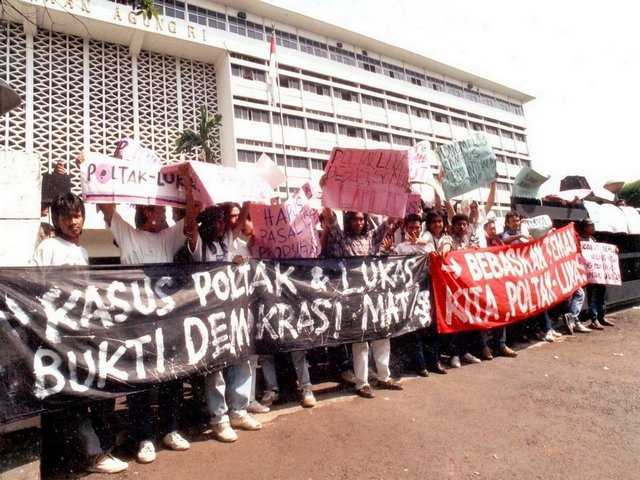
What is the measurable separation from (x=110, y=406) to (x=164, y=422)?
47cm

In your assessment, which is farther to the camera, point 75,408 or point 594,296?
point 594,296

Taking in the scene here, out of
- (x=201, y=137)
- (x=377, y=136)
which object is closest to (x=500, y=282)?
(x=201, y=137)

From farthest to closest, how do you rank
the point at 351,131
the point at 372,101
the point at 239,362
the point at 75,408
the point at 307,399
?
the point at 372,101, the point at 351,131, the point at 307,399, the point at 239,362, the point at 75,408

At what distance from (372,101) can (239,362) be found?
3916 cm

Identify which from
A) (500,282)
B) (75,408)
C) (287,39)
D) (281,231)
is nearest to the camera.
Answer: (75,408)

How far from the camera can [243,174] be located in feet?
10.9

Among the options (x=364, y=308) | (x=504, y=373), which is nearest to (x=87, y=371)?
(x=364, y=308)

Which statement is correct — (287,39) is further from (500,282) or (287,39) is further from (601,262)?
(500,282)

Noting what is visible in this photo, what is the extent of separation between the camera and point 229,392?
133 inches

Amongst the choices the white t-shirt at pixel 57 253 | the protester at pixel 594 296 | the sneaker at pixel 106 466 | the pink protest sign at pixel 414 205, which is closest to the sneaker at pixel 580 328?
the protester at pixel 594 296

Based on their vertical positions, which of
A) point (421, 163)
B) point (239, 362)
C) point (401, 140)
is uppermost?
point (401, 140)

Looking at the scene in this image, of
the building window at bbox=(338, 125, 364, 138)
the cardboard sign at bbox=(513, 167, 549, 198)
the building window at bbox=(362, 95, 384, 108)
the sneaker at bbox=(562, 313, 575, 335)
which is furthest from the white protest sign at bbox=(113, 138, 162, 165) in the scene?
the building window at bbox=(362, 95, 384, 108)

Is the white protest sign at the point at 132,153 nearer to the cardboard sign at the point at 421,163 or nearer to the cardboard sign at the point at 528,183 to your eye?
the cardboard sign at the point at 421,163

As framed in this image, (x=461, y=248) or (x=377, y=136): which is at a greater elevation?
(x=377, y=136)
